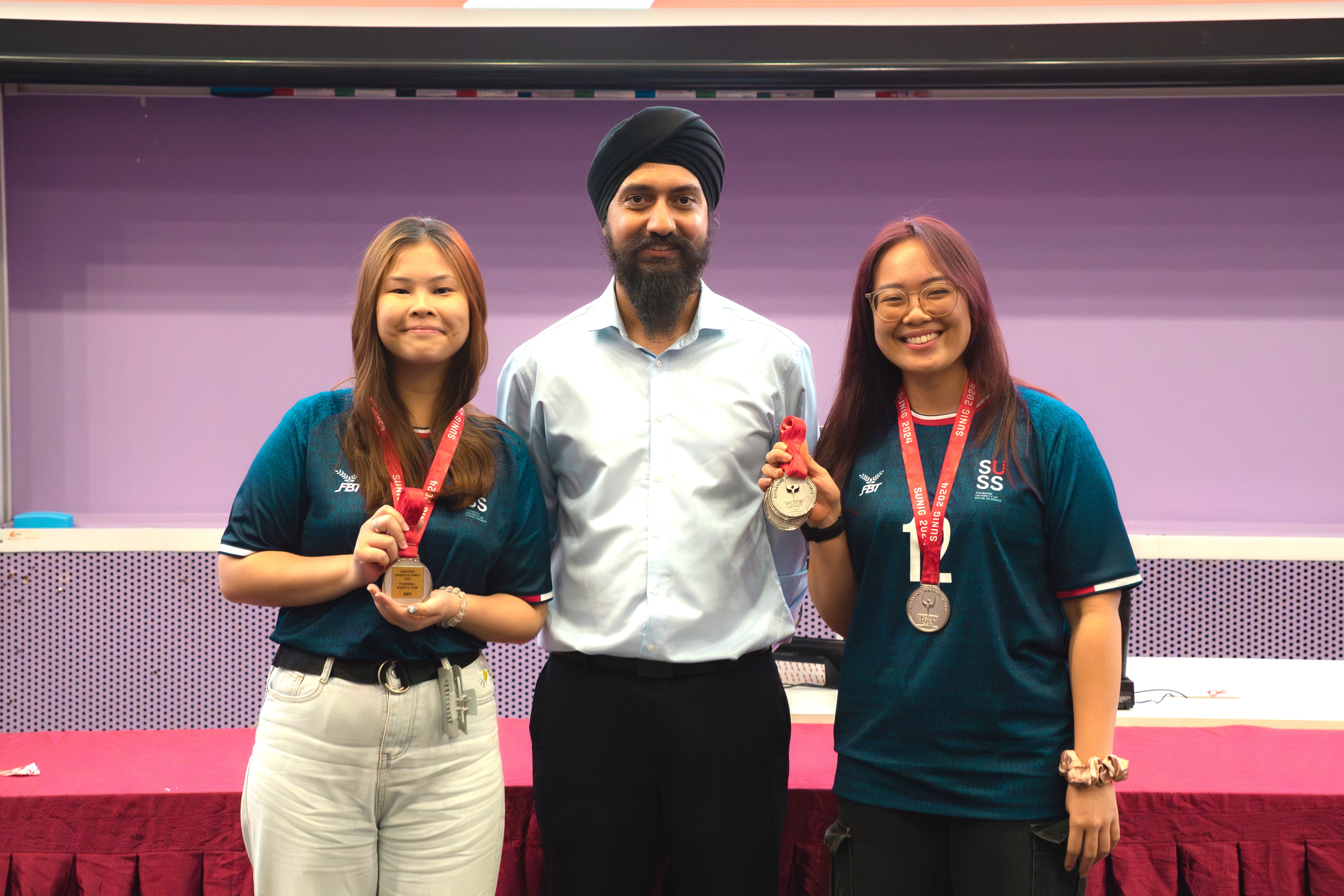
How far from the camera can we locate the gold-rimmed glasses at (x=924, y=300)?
1875mm

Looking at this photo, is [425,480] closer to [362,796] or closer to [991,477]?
[362,796]

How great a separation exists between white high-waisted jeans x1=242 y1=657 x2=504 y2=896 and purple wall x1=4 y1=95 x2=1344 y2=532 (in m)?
2.66

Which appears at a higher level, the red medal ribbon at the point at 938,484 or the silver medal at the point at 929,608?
the red medal ribbon at the point at 938,484

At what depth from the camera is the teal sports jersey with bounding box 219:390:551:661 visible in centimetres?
184

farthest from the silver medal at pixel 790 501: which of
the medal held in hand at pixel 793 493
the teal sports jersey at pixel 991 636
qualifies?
the teal sports jersey at pixel 991 636

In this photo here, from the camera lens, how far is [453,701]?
1.85m

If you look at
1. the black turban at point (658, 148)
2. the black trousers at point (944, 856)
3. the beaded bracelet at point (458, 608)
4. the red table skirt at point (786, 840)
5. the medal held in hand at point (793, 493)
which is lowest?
the red table skirt at point (786, 840)

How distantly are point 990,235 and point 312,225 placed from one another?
3.06 m

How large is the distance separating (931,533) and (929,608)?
144mm

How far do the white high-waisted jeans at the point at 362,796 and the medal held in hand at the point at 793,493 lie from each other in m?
0.74

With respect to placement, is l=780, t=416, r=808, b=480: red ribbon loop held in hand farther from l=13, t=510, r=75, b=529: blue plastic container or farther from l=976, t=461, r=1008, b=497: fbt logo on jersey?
l=13, t=510, r=75, b=529: blue plastic container

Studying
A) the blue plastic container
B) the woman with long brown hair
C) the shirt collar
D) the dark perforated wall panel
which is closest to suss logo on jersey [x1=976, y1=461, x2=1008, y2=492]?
the shirt collar

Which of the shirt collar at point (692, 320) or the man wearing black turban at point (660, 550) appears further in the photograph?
the shirt collar at point (692, 320)

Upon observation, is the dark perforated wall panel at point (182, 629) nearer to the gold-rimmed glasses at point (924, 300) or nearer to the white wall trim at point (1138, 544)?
the white wall trim at point (1138, 544)
